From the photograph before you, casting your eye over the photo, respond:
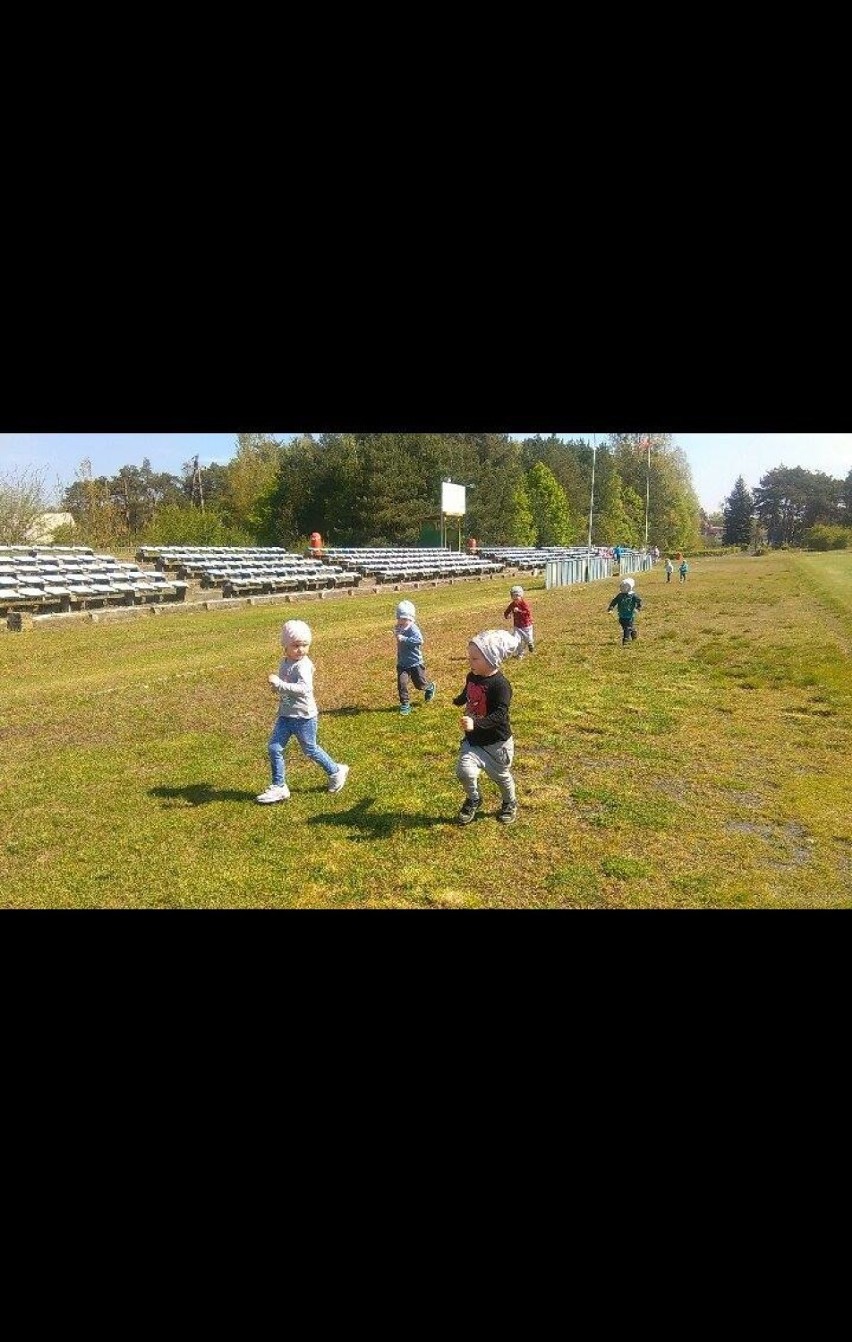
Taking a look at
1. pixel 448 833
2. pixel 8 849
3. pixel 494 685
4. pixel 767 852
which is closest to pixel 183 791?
pixel 8 849

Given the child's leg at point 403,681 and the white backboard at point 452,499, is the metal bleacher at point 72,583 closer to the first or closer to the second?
the white backboard at point 452,499

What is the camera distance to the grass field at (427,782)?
388cm

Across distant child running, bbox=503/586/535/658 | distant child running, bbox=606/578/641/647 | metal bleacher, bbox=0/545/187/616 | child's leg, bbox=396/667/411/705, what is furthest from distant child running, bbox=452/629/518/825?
metal bleacher, bbox=0/545/187/616

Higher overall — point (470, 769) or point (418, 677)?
point (418, 677)

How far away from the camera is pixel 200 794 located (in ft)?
17.1

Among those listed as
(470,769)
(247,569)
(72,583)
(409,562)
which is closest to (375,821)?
(470,769)

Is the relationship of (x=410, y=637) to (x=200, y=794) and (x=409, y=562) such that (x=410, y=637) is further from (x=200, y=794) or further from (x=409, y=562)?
(x=409, y=562)

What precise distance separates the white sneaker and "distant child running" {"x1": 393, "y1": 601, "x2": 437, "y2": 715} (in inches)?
87.5

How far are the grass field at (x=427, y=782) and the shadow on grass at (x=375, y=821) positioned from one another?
0.7 inches

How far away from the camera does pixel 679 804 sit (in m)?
4.92

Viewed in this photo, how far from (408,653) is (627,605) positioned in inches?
210

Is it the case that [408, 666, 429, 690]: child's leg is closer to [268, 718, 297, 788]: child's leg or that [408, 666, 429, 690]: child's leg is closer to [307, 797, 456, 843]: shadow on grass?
[268, 718, 297, 788]: child's leg

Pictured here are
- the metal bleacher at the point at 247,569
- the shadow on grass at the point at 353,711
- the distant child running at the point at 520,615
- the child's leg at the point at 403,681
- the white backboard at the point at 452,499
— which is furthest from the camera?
the metal bleacher at the point at 247,569

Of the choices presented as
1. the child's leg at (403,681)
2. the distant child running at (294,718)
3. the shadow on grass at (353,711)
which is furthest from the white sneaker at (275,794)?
the child's leg at (403,681)
